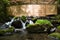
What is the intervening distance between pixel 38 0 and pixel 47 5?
5.53 ft

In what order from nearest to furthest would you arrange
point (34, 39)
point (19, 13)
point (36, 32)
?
point (34, 39) < point (36, 32) < point (19, 13)

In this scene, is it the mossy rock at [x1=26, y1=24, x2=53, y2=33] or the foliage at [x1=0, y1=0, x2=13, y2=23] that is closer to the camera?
the mossy rock at [x1=26, y1=24, x2=53, y2=33]

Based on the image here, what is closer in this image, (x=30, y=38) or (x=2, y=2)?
(x=30, y=38)

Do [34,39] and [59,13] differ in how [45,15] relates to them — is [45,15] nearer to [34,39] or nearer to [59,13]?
[59,13]

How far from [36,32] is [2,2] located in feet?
23.3

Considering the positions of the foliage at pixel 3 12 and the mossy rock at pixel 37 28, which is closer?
the mossy rock at pixel 37 28

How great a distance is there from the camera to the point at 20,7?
2478 cm

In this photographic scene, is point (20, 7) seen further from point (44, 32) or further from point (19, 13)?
point (44, 32)

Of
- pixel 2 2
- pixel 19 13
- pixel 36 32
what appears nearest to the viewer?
pixel 36 32

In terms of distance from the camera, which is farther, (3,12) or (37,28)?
(3,12)

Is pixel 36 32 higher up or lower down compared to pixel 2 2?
lower down

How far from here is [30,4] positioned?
2534 cm

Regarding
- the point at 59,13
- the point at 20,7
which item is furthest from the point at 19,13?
the point at 59,13

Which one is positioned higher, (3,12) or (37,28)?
(3,12)
